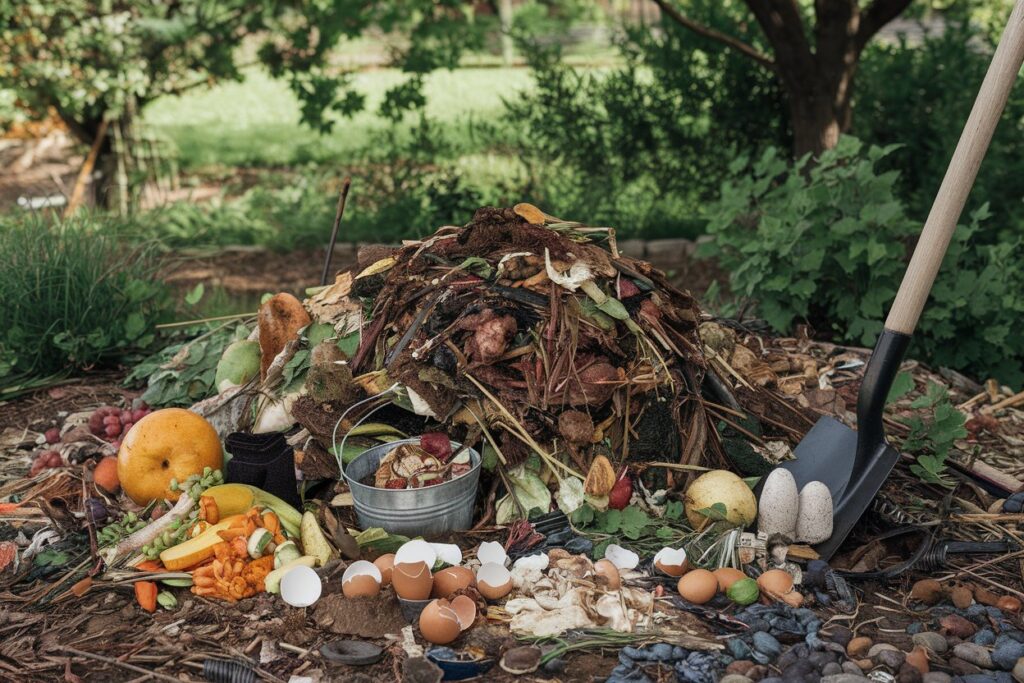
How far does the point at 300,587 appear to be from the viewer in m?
2.63

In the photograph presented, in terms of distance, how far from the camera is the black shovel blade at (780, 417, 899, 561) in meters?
2.90

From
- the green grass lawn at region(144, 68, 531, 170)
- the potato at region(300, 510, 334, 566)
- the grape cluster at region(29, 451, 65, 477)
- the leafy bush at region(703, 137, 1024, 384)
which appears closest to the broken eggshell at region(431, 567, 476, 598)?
the potato at region(300, 510, 334, 566)

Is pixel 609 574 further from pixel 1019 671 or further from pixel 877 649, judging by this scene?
pixel 1019 671

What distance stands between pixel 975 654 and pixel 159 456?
248 cm

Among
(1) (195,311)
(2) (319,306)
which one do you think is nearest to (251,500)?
(2) (319,306)

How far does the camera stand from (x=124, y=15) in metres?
7.27

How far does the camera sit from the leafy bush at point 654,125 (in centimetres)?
737

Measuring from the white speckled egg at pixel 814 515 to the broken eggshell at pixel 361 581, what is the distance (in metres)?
1.25

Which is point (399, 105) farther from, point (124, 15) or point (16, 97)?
point (16, 97)

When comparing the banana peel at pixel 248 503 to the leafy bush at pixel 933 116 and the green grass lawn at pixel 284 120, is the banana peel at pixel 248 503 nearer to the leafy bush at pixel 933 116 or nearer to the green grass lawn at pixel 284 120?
the leafy bush at pixel 933 116

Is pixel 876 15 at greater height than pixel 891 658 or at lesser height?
greater

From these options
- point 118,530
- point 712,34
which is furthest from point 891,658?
point 712,34

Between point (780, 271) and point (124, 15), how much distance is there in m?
5.48

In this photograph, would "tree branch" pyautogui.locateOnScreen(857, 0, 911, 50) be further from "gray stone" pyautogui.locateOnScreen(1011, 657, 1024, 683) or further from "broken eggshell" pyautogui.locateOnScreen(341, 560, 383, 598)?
"broken eggshell" pyautogui.locateOnScreen(341, 560, 383, 598)
